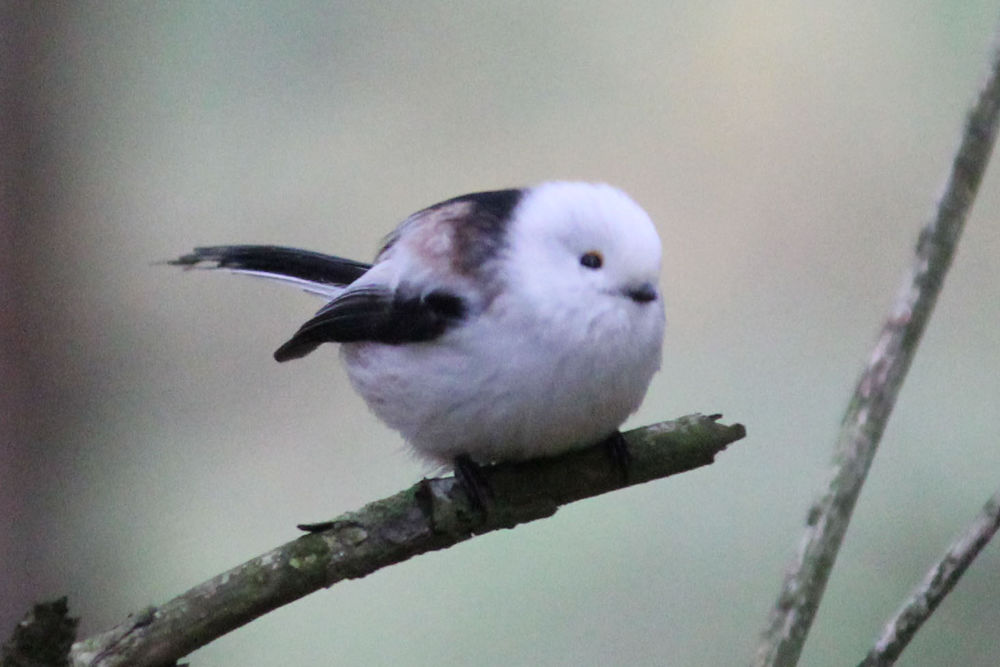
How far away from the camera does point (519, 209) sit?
1372 millimetres

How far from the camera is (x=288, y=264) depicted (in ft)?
5.54

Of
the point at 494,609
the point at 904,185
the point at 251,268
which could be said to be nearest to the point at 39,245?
the point at 251,268

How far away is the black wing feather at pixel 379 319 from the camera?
1.38 meters

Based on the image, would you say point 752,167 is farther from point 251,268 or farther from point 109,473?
point 109,473

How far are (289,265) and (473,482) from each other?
1.62 ft

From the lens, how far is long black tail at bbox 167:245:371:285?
1685mm

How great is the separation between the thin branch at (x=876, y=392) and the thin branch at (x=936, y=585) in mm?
71

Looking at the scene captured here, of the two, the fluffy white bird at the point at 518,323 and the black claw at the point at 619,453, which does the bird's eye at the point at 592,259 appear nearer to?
the fluffy white bird at the point at 518,323

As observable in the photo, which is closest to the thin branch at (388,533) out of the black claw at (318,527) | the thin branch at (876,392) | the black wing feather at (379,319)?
the black claw at (318,527)

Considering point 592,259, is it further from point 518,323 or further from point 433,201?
point 433,201

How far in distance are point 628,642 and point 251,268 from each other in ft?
3.34

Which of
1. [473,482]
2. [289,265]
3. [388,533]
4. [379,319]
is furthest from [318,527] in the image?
[289,265]

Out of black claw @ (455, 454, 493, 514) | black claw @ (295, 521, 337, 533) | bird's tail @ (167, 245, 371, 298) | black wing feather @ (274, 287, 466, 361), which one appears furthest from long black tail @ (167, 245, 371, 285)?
black claw @ (295, 521, 337, 533)

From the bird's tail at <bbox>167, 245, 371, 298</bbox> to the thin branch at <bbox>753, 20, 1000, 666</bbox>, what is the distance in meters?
0.80
